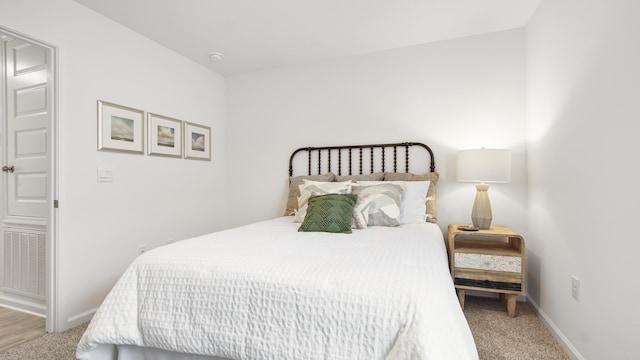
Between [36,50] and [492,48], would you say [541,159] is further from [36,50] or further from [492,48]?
[36,50]

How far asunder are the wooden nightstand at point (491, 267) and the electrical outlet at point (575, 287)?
1.35 feet

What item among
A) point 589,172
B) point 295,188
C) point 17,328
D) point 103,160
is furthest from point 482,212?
point 17,328

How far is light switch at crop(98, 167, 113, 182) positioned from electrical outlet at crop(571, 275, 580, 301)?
10.7ft

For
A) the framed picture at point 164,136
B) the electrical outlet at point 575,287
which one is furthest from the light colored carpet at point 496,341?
the framed picture at point 164,136

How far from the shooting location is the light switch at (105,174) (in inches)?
92.0

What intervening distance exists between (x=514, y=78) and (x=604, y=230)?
1.71 metres

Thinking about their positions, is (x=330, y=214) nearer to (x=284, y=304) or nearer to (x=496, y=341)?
(x=284, y=304)

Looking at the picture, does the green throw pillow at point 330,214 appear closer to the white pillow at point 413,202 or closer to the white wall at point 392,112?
the white pillow at point 413,202

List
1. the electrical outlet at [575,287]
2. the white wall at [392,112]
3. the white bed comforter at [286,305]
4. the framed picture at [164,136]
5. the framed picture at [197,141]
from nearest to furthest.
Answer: the white bed comforter at [286,305] → the electrical outlet at [575,287] → the white wall at [392,112] → the framed picture at [164,136] → the framed picture at [197,141]

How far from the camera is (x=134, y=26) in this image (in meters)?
2.55

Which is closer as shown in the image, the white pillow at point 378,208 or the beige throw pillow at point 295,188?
the white pillow at point 378,208

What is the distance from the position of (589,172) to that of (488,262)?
3.06ft

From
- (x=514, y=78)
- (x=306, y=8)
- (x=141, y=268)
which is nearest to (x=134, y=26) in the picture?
(x=306, y=8)

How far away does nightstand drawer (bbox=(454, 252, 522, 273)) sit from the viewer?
2.13 m
